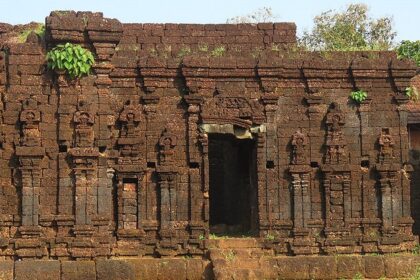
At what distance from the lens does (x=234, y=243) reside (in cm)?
1758

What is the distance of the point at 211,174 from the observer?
75.5 feet

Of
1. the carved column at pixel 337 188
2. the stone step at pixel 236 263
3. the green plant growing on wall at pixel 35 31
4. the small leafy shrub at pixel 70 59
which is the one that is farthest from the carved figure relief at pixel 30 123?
the carved column at pixel 337 188

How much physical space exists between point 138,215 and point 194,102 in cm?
267

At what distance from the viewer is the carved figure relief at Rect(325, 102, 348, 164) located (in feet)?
59.5

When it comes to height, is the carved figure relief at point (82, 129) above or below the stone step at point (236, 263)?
above

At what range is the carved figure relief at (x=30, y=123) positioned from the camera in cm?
1703

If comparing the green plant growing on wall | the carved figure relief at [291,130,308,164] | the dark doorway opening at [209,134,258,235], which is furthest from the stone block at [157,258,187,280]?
→ the green plant growing on wall

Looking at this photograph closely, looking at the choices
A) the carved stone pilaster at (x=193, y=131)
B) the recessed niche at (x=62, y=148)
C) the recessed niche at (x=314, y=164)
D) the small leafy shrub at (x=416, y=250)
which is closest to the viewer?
the recessed niche at (x=62, y=148)

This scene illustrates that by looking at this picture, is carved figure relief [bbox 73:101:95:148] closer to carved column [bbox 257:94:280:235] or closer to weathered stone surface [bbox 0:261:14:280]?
weathered stone surface [bbox 0:261:14:280]

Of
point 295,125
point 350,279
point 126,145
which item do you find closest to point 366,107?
point 295,125

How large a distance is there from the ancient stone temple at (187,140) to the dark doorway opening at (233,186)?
0.25 meters

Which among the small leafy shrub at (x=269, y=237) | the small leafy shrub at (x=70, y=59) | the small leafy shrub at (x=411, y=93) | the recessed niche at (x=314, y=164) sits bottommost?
the small leafy shrub at (x=269, y=237)

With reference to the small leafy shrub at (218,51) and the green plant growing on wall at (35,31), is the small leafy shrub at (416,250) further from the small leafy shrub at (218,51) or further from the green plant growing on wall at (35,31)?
the green plant growing on wall at (35,31)

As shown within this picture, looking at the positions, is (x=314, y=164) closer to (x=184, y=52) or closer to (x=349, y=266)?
(x=349, y=266)
